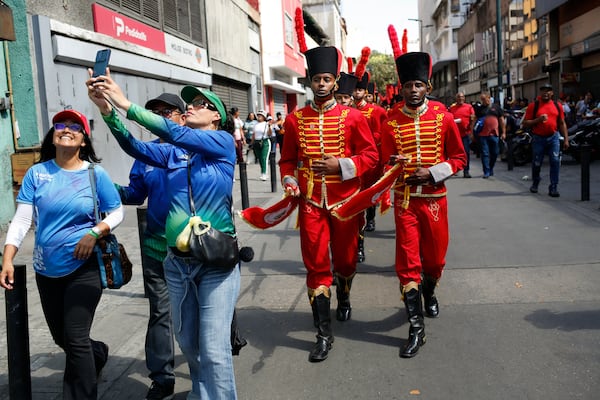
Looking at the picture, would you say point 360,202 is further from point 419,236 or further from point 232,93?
point 232,93

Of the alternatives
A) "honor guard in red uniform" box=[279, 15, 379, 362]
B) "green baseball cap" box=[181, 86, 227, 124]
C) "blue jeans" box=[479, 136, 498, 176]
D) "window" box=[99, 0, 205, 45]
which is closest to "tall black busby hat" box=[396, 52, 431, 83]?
"honor guard in red uniform" box=[279, 15, 379, 362]

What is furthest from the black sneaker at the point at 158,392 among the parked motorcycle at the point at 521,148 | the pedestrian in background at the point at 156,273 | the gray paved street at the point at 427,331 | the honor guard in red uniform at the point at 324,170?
the parked motorcycle at the point at 521,148

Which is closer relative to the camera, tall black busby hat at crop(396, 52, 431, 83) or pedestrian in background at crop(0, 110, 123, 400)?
pedestrian in background at crop(0, 110, 123, 400)

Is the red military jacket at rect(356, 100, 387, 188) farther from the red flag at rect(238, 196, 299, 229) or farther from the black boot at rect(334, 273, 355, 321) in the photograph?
the red flag at rect(238, 196, 299, 229)

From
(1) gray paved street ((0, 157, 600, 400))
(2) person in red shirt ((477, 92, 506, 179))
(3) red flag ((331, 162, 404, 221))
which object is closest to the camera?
(1) gray paved street ((0, 157, 600, 400))

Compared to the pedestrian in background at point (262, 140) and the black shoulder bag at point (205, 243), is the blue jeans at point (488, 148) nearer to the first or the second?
the pedestrian in background at point (262, 140)

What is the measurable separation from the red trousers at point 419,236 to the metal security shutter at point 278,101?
32.9 meters

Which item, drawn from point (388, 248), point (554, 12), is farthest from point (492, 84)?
point (388, 248)

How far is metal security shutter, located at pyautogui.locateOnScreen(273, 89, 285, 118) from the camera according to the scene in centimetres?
3756

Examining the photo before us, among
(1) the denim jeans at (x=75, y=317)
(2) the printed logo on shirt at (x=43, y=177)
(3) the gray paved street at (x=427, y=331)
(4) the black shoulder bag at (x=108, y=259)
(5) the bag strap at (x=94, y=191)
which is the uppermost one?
(2) the printed logo on shirt at (x=43, y=177)

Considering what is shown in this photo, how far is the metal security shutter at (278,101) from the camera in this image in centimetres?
3756

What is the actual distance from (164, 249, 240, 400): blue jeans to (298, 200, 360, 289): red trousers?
50.3 inches

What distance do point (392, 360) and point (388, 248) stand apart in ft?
12.7

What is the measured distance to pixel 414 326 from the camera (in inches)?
178
